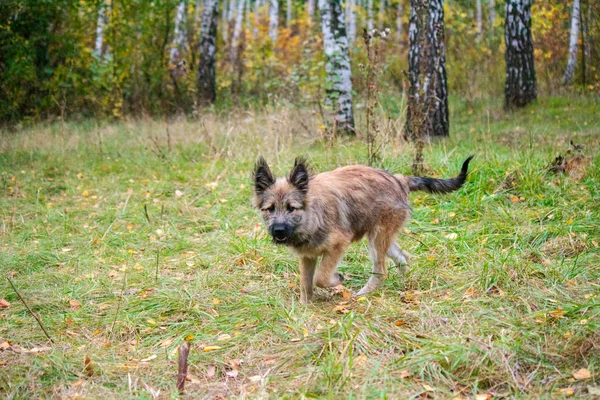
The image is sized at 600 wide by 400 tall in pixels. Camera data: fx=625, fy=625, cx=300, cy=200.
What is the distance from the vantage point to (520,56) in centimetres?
1380

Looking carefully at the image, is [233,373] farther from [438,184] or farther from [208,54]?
[208,54]

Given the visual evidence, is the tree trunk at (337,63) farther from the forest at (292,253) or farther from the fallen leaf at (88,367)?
the fallen leaf at (88,367)

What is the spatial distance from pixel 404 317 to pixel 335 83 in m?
7.49

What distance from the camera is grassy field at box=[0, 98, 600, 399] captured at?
3.85 metres

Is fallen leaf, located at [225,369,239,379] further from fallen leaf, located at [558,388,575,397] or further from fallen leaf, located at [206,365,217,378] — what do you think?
fallen leaf, located at [558,388,575,397]

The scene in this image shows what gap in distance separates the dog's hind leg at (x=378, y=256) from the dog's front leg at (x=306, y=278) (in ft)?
1.62

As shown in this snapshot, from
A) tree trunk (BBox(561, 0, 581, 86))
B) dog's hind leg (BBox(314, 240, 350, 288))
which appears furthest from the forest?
tree trunk (BBox(561, 0, 581, 86))

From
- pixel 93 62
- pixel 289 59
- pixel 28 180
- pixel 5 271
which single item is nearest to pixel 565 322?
pixel 5 271

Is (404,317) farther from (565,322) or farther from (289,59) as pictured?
(289,59)

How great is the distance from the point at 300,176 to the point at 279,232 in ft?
1.70

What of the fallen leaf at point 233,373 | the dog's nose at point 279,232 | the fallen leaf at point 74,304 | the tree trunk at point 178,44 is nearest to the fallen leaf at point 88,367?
the fallen leaf at point 233,373

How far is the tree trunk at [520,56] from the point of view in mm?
13805

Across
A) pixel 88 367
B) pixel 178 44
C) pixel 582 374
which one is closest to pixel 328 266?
pixel 88 367

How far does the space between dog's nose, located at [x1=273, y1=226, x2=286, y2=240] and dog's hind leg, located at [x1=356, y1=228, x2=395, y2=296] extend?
103cm
